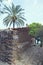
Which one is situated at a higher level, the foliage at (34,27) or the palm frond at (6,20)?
the palm frond at (6,20)

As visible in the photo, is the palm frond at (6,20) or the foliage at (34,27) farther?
the palm frond at (6,20)

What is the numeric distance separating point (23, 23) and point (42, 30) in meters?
6.09

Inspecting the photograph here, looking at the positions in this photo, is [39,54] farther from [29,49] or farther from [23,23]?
[23,23]

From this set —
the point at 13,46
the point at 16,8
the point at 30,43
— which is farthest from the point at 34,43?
the point at 16,8

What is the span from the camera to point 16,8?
141 feet

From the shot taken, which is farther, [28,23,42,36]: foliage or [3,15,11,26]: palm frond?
[3,15,11,26]: palm frond

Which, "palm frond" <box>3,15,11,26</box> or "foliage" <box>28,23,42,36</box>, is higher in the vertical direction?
"palm frond" <box>3,15,11,26</box>

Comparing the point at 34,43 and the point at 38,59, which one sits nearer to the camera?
the point at 38,59

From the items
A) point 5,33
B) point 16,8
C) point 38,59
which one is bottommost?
point 38,59

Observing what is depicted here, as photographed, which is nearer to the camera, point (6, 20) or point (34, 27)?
point (34, 27)

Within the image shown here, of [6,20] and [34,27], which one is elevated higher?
[6,20]

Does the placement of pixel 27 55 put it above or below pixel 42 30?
below

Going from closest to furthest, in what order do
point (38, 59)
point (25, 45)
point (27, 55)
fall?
point (38, 59) < point (27, 55) < point (25, 45)

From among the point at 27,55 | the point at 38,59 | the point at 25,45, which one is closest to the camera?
the point at 38,59
